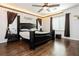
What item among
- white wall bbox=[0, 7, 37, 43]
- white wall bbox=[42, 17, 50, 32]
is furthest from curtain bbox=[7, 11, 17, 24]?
white wall bbox=[42, 17, 50, 32]

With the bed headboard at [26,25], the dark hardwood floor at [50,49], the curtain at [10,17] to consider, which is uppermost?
the curtain at [10,17]

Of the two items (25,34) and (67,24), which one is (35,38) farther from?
(67,24)

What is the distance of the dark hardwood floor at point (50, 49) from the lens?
210 cm

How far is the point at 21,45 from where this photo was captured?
2.45 meters

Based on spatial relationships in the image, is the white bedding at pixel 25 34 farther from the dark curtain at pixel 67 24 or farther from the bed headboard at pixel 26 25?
the dark curtain at pixel 67 24

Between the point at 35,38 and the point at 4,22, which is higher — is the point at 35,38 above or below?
below

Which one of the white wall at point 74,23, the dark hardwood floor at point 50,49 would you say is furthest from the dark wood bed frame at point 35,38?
the white wall at point 74,23

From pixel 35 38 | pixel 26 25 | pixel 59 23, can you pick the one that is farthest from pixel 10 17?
pixel 59 23

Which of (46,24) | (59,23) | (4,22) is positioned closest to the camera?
(59,23)

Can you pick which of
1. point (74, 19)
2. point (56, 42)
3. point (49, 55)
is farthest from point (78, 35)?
point (49, 55)

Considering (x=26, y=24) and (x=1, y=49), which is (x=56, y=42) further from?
(x=1, y=49)

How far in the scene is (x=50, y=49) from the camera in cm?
233

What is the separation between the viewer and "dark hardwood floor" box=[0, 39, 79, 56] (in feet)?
6.88

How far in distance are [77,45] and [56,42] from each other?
513mm
